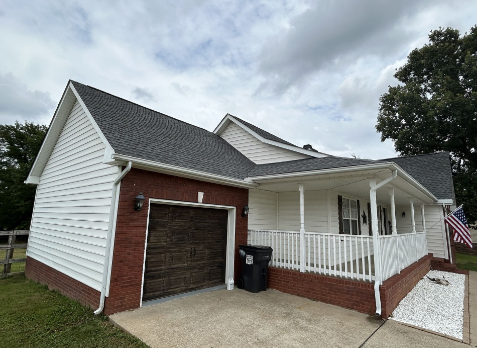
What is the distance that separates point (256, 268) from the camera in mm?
6289

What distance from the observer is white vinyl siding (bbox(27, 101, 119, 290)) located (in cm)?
494

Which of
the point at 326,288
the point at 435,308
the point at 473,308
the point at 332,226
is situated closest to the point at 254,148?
the point at 332,226

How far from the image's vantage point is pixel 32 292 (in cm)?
615

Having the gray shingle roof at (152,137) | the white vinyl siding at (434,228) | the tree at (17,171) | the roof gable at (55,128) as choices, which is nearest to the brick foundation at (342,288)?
the gray shingle roof at (152,137)

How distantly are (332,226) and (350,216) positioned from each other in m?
1.79

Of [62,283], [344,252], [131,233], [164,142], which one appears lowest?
[62,283]

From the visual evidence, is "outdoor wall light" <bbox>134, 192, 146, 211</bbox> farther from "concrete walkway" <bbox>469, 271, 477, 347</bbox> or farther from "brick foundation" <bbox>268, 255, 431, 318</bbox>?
"concrete walkway" <bbox>469, 271, 477, 347</bbox>

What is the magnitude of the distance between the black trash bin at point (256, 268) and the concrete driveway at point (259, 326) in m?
0.75

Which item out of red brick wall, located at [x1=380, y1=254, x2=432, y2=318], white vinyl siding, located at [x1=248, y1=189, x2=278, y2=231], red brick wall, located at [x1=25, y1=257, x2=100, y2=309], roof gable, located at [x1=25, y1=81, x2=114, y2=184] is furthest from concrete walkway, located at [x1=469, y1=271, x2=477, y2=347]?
roof gable, located at [x1=25, y1=81, x2=114, y2=184]

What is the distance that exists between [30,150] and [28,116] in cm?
543

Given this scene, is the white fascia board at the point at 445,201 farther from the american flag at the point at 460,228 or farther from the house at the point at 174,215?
the house at the point at 174,215

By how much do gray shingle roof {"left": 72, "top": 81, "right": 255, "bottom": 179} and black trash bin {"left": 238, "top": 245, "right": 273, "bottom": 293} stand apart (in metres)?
2.07

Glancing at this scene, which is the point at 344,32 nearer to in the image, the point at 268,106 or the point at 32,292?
the point at 268,106

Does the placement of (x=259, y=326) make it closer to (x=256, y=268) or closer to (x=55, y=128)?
(x=256, y=268)
